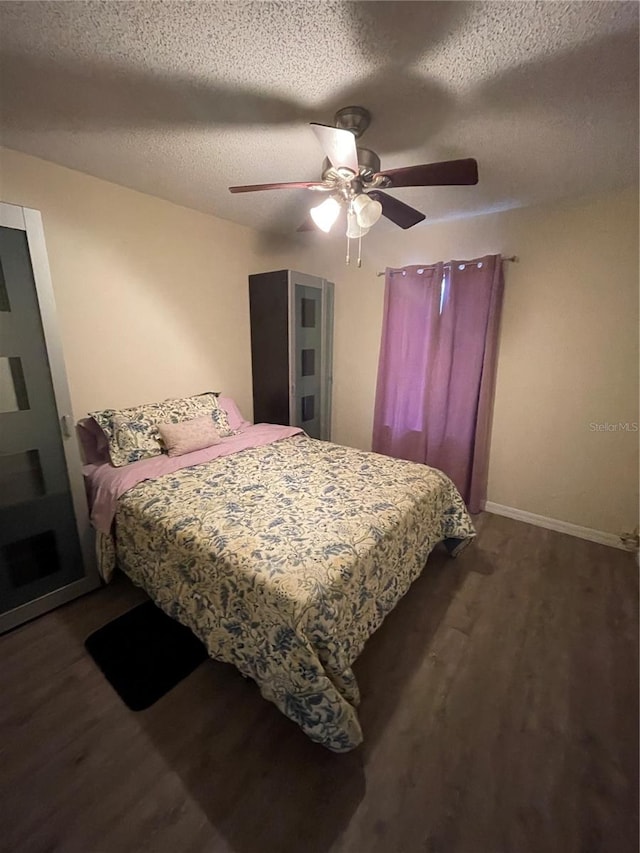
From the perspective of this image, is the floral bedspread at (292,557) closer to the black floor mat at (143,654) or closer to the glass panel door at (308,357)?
the black floor mat at (143,654)

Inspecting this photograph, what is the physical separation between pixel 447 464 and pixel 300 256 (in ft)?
8.42

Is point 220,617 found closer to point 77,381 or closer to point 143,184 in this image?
point 77,381

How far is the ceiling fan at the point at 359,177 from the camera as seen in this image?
1.40m

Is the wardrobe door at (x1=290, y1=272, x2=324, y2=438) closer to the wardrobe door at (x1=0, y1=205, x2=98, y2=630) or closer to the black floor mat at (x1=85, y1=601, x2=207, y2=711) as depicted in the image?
the wardrobe door at (x1=0, y1=205, x2=98, y2=630)

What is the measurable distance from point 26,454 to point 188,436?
0.87 m

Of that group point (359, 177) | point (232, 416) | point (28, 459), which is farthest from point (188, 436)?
point (359, 177)

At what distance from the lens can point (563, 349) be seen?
8.39ft

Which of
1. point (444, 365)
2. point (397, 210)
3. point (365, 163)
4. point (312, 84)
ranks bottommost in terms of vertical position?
point (444, 365)

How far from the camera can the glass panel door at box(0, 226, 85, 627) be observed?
5.43 ft

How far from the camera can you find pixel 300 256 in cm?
361

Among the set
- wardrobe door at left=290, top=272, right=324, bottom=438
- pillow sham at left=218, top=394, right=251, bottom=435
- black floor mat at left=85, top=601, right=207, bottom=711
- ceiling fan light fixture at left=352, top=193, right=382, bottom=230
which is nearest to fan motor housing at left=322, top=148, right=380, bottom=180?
ceiling fan light fixture at left=352, top=193, right=382, bottom=230

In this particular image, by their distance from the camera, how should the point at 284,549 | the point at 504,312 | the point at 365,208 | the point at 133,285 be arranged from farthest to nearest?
the point at 504,312 < the point at 133,285 < the point at 365,208 < the point at 284,549

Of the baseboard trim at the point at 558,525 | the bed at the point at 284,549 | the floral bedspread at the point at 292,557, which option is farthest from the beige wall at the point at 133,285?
the baseboard trim at the point at 558,525

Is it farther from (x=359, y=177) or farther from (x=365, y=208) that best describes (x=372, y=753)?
(x=359, y=177)
